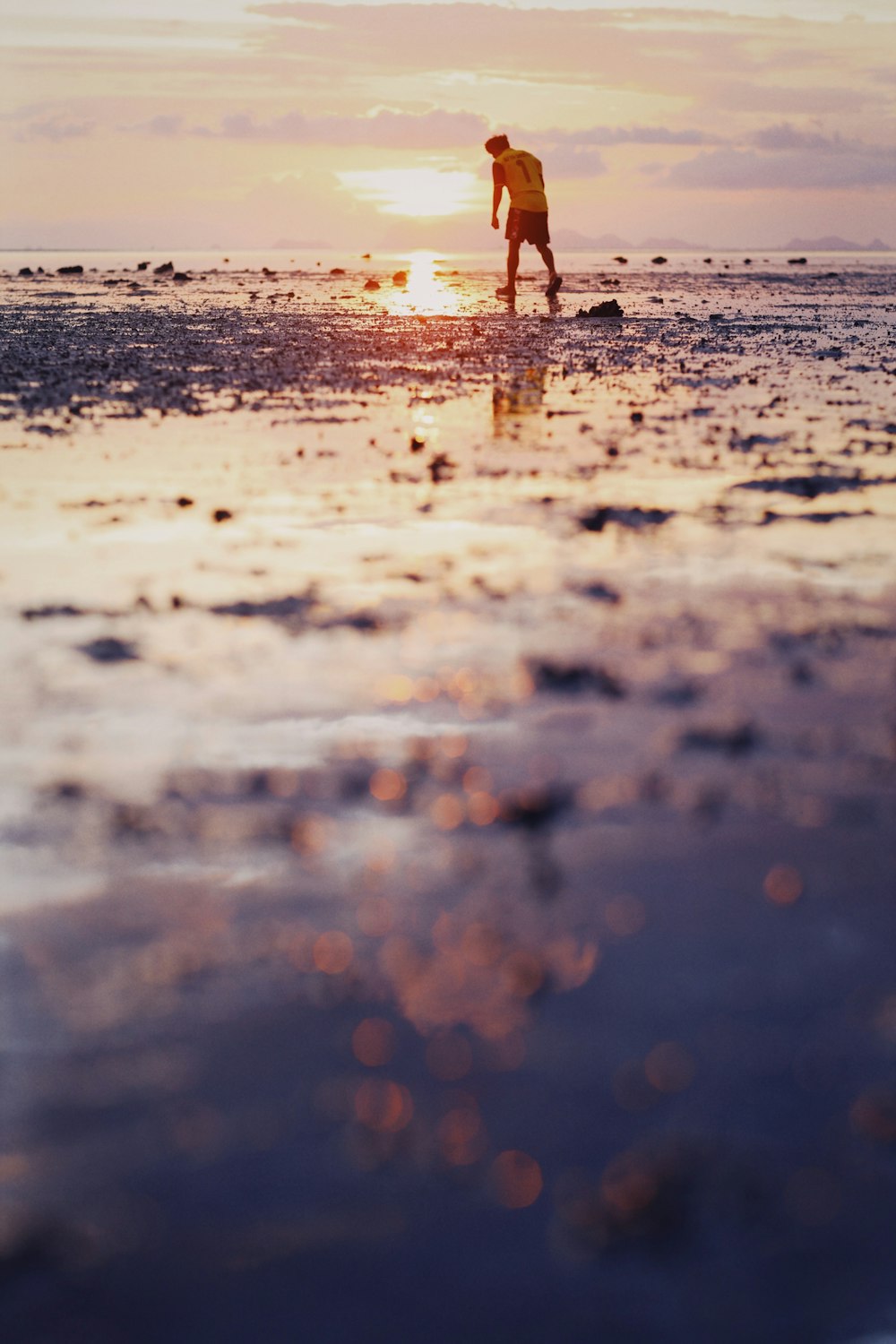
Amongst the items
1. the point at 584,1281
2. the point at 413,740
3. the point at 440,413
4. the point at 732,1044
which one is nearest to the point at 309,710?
the point at 413,740

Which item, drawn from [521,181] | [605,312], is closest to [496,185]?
[521,181]

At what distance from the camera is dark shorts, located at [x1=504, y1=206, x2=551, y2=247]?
25.7 metres

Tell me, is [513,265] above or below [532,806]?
above

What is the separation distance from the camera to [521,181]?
84.0 feet

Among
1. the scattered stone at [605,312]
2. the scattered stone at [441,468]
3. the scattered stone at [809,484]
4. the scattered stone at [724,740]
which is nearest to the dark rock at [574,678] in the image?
the scattered stone at [724,740]

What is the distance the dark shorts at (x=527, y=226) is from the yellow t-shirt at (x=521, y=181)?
9 cm

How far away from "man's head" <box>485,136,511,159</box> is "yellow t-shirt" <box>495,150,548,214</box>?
73 centimetres

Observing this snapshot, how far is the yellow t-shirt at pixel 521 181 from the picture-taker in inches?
1007

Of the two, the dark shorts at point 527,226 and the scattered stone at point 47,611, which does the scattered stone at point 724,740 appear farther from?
the dark shorts at point 527,226

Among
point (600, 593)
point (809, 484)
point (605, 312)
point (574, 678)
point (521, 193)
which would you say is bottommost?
point (574, 678)

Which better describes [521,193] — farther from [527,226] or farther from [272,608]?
[272,608]

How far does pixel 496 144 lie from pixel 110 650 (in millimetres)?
24509

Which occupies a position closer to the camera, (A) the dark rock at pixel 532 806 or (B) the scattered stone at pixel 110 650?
(A) the dark rock at pixel 532 806

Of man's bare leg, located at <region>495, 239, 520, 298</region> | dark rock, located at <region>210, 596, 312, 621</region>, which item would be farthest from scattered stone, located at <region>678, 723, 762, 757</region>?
man's bare leg, located at <region>495, 239, 520, 298</region>
